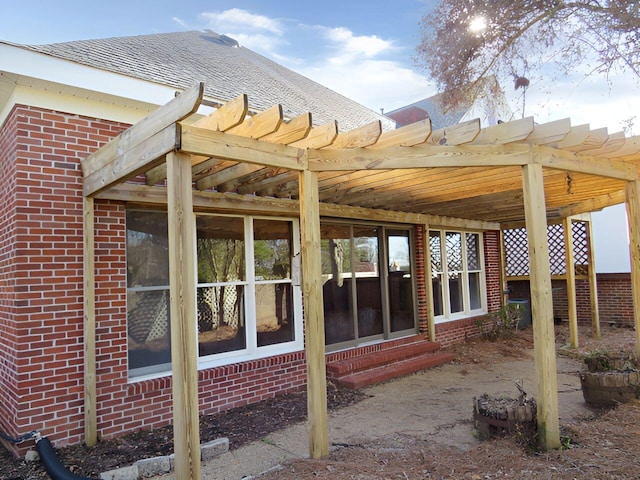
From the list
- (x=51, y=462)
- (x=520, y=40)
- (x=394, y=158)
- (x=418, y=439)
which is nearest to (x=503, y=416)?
(x=418, y=439)

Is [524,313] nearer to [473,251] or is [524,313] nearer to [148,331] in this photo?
[473,251]

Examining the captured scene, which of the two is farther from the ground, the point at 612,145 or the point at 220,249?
the point at 612,145

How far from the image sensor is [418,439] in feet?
13.3

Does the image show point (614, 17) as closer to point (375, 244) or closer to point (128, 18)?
point (375, 244)

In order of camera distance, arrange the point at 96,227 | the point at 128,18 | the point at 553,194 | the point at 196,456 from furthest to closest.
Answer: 1. the point at 128,18
2. the point at 553,194
3. the point at 96,227
4. the point at 196,456

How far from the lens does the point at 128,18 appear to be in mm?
8102

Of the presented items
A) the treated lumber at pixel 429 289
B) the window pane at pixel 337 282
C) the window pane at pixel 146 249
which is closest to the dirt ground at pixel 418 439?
the window pane at pixel 337 282

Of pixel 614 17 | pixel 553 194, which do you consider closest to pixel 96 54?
pixel 553 194

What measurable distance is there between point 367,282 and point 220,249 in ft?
9.36

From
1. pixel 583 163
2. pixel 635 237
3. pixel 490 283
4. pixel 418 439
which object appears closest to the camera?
pixel 418 439

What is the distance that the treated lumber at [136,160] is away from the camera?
2734 millimetres

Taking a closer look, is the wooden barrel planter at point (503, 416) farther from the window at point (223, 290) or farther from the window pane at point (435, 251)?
the window pane at point (435, 251)

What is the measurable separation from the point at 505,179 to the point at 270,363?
354cm

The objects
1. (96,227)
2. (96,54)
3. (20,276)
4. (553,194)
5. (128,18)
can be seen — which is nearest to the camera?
(20,276)
